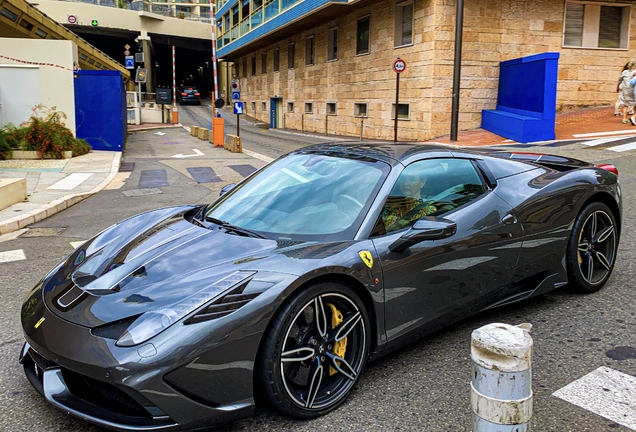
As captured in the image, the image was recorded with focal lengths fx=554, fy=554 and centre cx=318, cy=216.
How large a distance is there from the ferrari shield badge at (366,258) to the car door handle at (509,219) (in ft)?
4.16

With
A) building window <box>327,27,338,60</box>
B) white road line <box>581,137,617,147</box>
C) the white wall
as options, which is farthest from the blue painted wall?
white road line <box>581,137,617,147</box>

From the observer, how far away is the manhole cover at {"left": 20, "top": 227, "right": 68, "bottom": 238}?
7.38 metres

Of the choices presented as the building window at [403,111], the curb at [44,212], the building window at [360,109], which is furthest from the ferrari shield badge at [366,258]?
the building window at [360,109]

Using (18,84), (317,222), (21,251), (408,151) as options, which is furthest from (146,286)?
(18,84)

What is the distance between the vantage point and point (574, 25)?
20.8m

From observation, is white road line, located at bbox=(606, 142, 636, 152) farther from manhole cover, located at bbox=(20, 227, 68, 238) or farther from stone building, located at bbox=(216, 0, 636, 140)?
manhole cover, located at bbox=(20, 227, 68, 238)

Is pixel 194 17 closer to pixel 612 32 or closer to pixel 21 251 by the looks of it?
pixel 612 32

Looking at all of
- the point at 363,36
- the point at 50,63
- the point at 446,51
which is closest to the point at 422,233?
the point at 50,63

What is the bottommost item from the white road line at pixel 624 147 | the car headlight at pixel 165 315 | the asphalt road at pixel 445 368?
the asphalt road at pixel 445 368

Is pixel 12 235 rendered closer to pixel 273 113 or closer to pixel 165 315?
pixel 165 315

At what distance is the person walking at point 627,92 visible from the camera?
53.2 feet

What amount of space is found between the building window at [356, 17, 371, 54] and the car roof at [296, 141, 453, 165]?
20790 millimetres

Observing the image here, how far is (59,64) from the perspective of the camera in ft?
52.0

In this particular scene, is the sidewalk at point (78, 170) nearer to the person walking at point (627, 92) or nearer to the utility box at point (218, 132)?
the person walking at point (627, 92)
